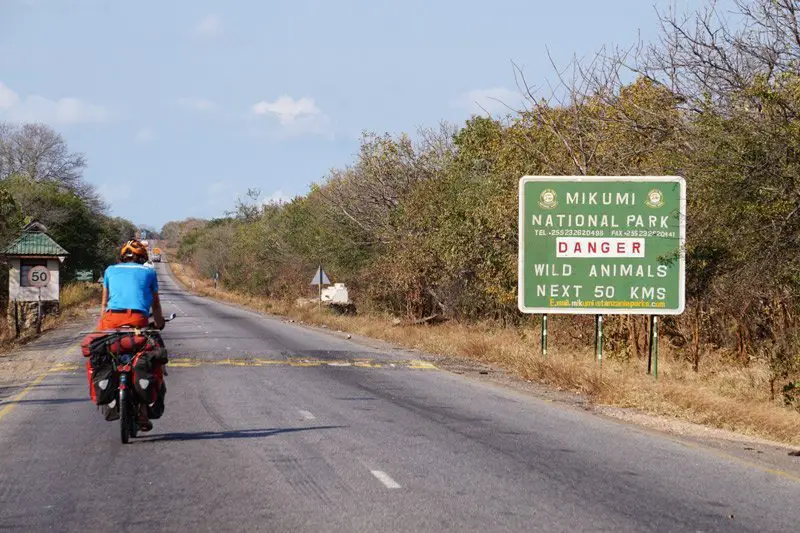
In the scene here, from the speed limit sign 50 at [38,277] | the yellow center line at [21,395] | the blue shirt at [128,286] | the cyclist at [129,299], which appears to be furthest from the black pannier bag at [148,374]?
the speed limit sign 50 at [38,277]

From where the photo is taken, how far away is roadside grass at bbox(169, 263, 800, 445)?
514 inches

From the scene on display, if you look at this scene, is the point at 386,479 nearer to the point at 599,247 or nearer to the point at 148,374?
the point at 148,374

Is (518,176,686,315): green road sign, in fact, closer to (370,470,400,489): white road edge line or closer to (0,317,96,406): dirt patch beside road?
(0,317,96,406): dirt patch beside road

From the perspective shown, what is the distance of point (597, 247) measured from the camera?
19406 mm

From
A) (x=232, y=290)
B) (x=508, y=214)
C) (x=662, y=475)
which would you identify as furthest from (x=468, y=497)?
(x=232, y=290)

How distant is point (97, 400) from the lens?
9.70 meters

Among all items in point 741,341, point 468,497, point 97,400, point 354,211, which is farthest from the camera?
point 354,211

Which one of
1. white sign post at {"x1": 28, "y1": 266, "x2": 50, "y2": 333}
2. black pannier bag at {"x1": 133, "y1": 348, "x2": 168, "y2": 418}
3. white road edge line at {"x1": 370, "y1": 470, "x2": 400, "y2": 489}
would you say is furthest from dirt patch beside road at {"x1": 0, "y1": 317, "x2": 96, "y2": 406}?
white road edge line at {"x1": 370, "y1": 470, "x2": 400, "y2": 489}

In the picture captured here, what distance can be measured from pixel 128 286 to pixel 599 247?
11.4m

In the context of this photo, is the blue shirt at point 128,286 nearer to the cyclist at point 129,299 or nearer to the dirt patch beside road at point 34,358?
the cyclist at point 129,299

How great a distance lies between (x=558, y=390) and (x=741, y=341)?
16.3 ft

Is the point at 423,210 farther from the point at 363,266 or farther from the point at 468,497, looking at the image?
the point at 468,497

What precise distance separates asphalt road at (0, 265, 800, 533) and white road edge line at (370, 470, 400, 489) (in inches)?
1.6

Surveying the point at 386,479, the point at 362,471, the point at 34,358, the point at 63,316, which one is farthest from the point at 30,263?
the point at 386,479
